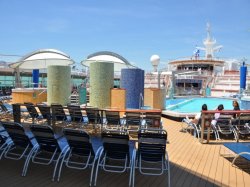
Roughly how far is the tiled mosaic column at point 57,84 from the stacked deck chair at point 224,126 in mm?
6802

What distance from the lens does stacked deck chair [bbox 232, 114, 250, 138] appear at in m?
6.64

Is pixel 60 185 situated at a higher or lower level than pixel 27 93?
lower

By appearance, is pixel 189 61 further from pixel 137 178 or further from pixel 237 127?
pixel 137 178

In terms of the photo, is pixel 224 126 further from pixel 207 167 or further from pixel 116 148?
pixel 116 148

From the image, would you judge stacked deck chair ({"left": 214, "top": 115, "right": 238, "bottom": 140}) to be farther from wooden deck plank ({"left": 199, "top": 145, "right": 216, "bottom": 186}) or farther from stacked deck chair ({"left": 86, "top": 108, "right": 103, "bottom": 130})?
stacked deck chair ({"left": 86, "top": 108, "right": 103, "bottom": 130})

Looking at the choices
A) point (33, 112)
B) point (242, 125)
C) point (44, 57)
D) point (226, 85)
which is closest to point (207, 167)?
point (242, 125)

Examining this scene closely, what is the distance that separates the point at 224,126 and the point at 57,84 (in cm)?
711

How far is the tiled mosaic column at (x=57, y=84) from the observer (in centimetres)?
1145

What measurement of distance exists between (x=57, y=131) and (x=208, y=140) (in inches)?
142

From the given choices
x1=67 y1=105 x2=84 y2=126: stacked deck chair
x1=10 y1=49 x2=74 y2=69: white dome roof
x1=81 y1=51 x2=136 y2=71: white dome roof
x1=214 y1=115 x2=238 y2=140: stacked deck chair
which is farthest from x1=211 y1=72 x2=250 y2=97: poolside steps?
x1=67 y1=105 x2=84 y2=126: stacked deck chair

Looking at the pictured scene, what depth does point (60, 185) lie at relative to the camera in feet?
12.0

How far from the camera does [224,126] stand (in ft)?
22.7

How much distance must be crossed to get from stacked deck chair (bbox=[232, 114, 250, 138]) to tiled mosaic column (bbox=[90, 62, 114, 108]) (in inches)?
180

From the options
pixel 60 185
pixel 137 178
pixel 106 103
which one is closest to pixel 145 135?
pixel 137 178
